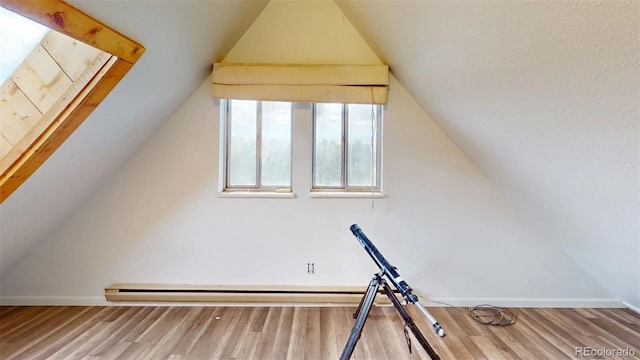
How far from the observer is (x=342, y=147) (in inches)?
107

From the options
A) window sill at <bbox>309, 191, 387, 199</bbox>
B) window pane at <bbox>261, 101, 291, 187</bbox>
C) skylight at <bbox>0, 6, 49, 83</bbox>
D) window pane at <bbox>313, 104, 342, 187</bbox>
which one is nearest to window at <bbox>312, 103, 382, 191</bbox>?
window pane at <bbox>313, 104, 342, 187</bbox>

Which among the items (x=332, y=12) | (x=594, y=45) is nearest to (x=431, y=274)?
(x=594, y=45)

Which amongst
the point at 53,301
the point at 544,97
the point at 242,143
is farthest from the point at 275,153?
the point at 53,301

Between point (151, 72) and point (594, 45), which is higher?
point (151, 72)

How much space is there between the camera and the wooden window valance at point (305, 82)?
Result: 2.40 m

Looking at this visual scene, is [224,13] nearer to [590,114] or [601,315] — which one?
[590,114]

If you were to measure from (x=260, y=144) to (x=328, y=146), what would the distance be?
0.64 meters

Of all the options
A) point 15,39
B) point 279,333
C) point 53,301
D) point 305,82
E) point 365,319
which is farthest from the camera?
point 53,301

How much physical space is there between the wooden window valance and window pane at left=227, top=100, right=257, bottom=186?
30 cm

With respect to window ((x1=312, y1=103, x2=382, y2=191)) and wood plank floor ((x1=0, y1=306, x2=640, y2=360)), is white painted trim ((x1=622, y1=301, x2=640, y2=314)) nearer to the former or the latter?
wood plank floor ((x1=0, y1=306, x2=640, y2=360))

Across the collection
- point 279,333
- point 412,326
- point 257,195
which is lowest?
point 279,333

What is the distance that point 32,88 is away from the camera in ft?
4.66

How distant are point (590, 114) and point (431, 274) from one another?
179 cm

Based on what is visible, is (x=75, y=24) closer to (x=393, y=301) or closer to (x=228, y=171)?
(x=228, y=171)
